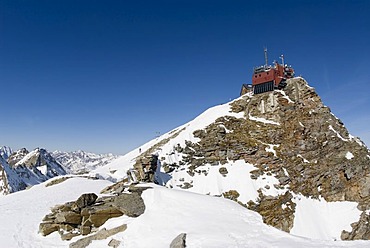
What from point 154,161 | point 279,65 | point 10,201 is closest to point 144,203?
point 10,201

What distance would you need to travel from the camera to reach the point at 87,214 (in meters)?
21.5

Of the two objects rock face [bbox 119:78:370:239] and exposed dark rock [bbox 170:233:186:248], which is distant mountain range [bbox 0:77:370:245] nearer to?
exposed dark rock [bbox 170:233:186:248]

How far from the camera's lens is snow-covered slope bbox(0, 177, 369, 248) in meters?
15.6

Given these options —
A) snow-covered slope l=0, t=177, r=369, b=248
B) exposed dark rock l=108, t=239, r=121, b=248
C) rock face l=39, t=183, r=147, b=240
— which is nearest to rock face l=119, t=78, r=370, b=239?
rock face l=39, t=183, r=147, b=240

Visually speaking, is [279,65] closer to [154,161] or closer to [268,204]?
[268,204]

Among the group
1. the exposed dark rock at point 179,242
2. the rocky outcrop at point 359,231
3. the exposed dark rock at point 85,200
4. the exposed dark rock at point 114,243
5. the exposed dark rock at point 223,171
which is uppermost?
the exposed dark rock at point 223,171

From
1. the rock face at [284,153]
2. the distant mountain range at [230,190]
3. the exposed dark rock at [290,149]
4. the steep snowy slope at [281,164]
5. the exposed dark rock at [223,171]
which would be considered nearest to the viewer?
the distant mountain range at [230,190]

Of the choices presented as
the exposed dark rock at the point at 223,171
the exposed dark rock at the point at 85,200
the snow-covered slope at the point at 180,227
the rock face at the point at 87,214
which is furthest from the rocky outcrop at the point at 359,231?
the exposed dark rock at the point at 85,200

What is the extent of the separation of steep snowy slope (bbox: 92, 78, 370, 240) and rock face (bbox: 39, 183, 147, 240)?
25.1 m

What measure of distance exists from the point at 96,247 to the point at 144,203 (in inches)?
197

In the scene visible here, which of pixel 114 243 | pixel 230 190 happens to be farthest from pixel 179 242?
pixel 230 190

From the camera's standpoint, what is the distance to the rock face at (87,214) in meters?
20.6

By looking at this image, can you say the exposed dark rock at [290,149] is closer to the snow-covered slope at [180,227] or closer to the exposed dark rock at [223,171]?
the exposed dark rock at [223,171]

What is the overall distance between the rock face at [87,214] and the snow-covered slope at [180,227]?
54 cm
